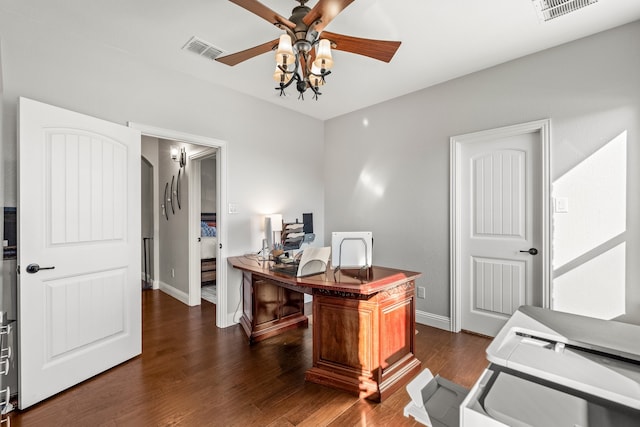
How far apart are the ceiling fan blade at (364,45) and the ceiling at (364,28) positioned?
40cm

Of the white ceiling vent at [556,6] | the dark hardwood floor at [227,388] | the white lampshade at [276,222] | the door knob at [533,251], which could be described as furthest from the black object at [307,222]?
the white ceiling vent at [556,6]

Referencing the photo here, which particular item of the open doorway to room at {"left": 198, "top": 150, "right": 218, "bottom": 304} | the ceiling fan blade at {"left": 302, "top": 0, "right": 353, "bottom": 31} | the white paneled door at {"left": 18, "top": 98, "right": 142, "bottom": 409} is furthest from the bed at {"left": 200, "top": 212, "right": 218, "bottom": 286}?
the ceiling fan blade at {"left": 302, "top": 0, "right": 353, "bottom": 31}

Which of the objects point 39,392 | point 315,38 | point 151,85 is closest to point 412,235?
point 315,38

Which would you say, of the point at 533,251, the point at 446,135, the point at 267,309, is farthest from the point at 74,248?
the point at 533,251

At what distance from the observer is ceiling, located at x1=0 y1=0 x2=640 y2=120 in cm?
210

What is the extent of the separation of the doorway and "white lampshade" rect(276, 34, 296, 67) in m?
1.74

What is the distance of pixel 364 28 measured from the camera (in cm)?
233

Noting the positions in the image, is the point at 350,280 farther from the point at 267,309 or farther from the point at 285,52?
the point at 285,52

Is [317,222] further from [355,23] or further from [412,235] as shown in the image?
[355,23]

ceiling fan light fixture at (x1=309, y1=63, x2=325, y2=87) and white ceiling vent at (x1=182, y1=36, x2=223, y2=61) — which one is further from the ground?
white ceiling vent at (x1=182, y1=36, x2=223, y2=61)

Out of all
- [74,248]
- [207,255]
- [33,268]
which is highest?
[74,248]

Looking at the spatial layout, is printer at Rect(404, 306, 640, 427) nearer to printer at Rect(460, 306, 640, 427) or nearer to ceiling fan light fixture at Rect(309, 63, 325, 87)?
printer at Rect(460, 306, 640, 427)

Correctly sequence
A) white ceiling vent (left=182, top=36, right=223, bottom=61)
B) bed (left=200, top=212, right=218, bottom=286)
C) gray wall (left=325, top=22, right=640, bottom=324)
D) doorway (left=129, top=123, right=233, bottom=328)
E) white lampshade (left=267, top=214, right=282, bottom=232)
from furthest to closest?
bed (left=200, top=212, right=218, bottom=286) → white lampshade (left=267, top=214, right=282, bottom=232) → doorway (left=129, top=123, right=233, bottom=328) → white ceiling vent (left=182, top=36, right=223, bottom=61) → gray wall (left=325, top=22, right=640, bottom=324)

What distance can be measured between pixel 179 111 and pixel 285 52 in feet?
5.90
